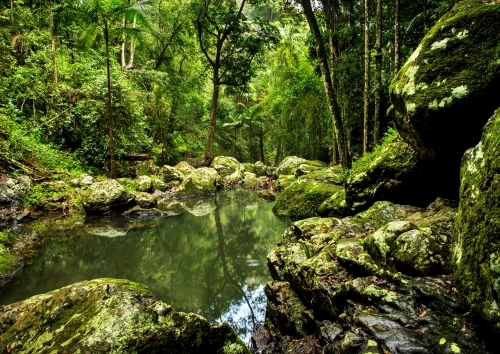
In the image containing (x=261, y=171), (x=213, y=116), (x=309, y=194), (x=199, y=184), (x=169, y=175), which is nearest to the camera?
(x=309, y=194)

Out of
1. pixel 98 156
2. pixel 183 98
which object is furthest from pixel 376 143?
pixel 183 98

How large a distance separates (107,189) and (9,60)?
8.68 metres

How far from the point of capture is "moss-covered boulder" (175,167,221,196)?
16.5 m

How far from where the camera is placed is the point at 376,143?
9078 mm

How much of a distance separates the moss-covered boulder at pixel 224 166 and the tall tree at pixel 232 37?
659mm

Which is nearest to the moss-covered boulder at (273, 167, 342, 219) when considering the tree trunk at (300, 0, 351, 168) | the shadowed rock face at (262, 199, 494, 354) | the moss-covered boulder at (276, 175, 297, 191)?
the tree trunk at (300, 0, 351, 168)

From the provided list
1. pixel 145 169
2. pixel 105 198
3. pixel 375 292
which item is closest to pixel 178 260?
→ pixel 375 292

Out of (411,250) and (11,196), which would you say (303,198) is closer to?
(411,250)

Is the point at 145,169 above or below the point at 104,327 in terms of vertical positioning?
below

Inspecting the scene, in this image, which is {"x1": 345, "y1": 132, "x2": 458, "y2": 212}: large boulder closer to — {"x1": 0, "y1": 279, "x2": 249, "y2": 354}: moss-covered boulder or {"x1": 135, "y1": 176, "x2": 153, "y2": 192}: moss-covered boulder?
{"x1": 0, "y1": 279, "x2": 249, "y2": 354}: moss-covered boulder

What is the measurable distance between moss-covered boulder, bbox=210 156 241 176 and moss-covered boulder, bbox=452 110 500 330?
18476mm

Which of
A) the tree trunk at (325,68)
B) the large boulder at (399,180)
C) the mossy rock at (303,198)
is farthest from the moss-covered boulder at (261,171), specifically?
the large boulder at (399,180)

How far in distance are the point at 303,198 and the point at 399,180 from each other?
4.59 metres

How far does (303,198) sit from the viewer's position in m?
10.3
